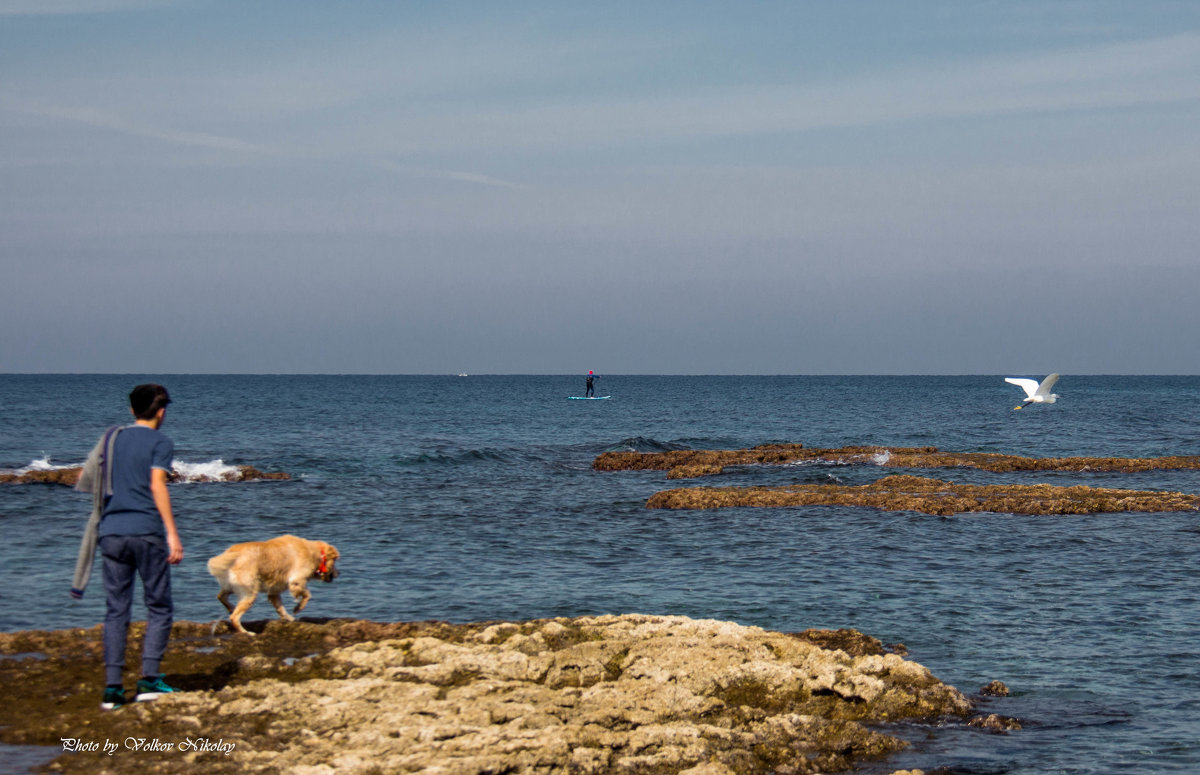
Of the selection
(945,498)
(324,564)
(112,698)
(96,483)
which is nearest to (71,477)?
(324,564)

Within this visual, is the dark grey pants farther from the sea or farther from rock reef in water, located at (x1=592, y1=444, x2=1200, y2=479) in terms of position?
rock reef in water, located at (x1=592, y1=444, x2=1200, y2=479)

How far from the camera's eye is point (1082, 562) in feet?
58.2

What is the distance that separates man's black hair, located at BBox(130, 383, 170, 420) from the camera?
7.56 metres

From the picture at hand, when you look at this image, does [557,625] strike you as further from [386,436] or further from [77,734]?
[386,436]

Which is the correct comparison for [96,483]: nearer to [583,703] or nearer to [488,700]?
[488,700]

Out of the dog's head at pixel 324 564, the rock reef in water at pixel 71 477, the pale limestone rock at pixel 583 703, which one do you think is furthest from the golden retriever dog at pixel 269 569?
the rock reef in water at pixel 71 477

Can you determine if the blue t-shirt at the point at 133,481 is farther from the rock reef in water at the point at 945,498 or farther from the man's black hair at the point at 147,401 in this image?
the rock reef in water at the point at 945,498

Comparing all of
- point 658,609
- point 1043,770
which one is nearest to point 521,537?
point 658,609

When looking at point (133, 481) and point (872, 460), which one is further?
point (872, 460)

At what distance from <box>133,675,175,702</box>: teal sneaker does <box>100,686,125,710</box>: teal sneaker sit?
0.12 meters

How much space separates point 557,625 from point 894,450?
31.4 meters

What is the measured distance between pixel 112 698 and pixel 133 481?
1.64 m

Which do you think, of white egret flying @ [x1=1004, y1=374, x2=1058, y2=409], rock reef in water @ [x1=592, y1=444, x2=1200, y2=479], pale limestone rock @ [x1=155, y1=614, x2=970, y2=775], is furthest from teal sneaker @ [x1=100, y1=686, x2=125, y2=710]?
white egret flying @ [x1=1004, y1=374, x2=1058, y2=409]

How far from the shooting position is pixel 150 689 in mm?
7754
